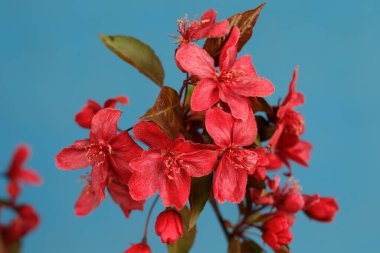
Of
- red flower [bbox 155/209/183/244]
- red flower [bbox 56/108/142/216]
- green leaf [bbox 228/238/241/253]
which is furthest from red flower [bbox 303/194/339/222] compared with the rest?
red flower [bbox 56/108/142/216]

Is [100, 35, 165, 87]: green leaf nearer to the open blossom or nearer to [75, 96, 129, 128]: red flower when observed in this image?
[75, 96, 129, 128]: red flower

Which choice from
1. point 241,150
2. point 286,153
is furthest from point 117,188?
point 286,153

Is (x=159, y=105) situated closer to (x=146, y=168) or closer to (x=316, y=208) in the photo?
(x=146, y=168)

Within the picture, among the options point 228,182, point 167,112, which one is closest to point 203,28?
point 167,112

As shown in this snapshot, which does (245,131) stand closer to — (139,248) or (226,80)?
(226,80)

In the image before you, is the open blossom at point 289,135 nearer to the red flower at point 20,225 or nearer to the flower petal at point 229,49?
the flower petal at point 229,49

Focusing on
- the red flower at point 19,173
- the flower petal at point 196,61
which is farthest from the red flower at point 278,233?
the red flower at point 19,173
